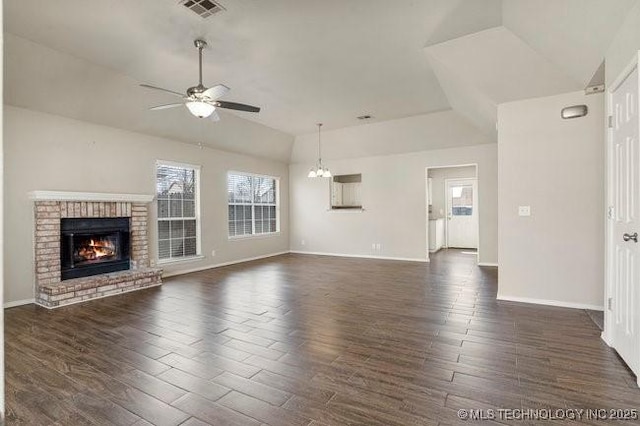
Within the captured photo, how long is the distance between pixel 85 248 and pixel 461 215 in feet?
29.9

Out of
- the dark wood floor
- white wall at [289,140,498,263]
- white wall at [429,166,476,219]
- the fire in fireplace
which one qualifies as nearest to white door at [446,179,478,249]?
white wall at [429,166,476,219]

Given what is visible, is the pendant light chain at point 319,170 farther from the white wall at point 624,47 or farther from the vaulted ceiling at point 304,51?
the white wall at point 624,47

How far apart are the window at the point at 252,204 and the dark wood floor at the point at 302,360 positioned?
3328 millimetres

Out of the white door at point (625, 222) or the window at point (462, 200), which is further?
the window at point (462, 200)

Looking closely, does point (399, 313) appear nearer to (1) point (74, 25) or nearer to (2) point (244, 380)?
(2) point (244, 380)

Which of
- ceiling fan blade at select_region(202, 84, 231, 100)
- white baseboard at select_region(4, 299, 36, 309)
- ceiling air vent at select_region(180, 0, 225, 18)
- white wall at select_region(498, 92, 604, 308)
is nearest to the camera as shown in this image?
ceiling air vent at select_region(180, 0, 225, 18)

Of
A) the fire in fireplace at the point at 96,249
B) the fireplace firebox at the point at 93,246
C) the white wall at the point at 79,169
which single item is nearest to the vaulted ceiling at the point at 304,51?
the white wall at the point at 79,169

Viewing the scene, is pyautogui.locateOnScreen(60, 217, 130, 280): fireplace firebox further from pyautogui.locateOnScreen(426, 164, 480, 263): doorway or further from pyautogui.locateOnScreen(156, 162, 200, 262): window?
pyautogui.locateOnScreen(426, 164, 480, 263): doorway

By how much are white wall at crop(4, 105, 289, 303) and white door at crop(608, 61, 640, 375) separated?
247 inches

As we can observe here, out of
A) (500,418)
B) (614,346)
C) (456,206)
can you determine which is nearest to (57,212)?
(500,418)

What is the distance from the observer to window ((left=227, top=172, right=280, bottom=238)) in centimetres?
773

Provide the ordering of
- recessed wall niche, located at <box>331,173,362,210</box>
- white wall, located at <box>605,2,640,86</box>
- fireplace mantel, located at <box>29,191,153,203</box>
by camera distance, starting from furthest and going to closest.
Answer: recessed wall niche, located at <box>331,173,362,210</box> < fireplace mantel, located at <box>29,191,153,203</box> < white wall, located at <box>605,2,640,86</box>

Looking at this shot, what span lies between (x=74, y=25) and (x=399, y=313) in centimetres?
456

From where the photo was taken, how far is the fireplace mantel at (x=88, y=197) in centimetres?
443
